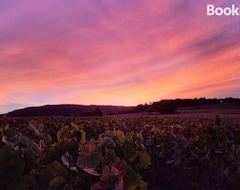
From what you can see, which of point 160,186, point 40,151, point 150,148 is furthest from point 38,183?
point 150,148

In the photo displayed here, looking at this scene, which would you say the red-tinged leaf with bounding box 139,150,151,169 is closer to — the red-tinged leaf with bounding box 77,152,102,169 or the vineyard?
the vineyard

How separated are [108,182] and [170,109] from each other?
2412 inches

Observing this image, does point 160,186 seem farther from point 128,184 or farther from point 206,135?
point 128,184

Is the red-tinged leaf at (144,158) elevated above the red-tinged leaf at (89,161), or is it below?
below

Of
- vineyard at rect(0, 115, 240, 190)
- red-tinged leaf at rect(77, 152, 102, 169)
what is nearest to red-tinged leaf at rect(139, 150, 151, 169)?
vineyard at rect(0, 115, 240, 190)

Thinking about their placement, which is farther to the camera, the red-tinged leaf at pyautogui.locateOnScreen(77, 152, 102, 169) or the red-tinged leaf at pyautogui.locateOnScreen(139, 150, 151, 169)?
the red-tinged leaf at pyautogui.locateOnScreen(139, 150, 151, 169)

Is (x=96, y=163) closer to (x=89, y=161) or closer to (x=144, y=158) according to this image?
(x=89, y=161)

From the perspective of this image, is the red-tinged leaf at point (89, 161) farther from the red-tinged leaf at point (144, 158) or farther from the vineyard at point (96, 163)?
the red-tinged leaf at point (144, 158)

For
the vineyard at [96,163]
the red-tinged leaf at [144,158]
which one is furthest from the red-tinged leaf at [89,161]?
the red-tinged leaf at [144,158]

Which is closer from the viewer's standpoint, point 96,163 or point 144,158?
point 96,163

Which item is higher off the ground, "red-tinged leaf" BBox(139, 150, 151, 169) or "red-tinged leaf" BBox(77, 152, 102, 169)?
"red-tinged leaf" BBox(77, 152, 102, 169)

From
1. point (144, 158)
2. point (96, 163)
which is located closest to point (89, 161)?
point (96, 163)

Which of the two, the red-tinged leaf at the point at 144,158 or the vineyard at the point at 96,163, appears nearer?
the vineyard at the point at 96,163

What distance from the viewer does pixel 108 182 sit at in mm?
1915
